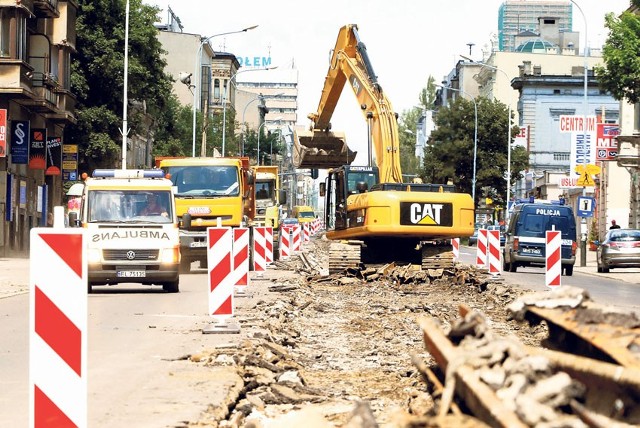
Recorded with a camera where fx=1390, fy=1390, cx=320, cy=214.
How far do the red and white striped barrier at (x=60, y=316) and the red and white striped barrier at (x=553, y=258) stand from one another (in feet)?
59.2

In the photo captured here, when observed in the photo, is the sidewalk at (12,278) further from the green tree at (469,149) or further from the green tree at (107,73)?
the green tree at (469,149)

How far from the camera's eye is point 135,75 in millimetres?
67750

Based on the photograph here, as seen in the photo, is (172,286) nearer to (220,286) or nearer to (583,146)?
(220,286)

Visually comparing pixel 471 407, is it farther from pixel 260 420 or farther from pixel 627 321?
pixel 260 420

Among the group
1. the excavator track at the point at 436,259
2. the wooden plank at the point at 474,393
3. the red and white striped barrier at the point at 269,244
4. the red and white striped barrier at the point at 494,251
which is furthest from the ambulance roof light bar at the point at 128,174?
the wooden plank at the point at 474,393

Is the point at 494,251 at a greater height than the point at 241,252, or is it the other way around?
the point at 241,252

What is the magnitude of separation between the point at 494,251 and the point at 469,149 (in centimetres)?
7067

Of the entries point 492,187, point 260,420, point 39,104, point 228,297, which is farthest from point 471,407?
point 492,187

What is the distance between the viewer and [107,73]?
66938mm

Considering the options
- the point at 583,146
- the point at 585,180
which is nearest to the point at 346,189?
the point at 585,180

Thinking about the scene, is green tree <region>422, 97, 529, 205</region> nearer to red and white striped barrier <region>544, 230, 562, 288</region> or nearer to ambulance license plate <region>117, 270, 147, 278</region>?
ambulance license plate <region>117, 270, 147, 278</region>

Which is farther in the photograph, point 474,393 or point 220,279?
point 220,279

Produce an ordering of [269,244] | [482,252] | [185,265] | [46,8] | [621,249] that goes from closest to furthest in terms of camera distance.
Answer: [185,265] → [269,244] → [482,252] → [621,249] → [46,8]

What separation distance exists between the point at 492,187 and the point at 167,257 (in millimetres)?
82677
